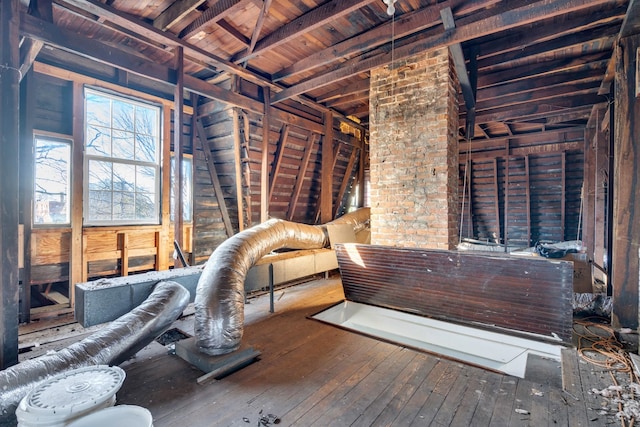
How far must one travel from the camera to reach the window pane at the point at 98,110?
3.65 metres

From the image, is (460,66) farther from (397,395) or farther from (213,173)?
(213,173)

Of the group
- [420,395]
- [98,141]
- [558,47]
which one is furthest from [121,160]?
[558,47]

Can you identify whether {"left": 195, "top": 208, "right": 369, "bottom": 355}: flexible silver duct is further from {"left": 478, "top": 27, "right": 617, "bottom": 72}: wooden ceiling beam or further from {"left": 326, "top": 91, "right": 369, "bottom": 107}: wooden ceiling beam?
{"left": 478, "top": 27, "right": 617, "bottom": 72}: wooden ceiling beam

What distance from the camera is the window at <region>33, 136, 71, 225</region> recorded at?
3.35m

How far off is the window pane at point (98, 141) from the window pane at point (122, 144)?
0.07m

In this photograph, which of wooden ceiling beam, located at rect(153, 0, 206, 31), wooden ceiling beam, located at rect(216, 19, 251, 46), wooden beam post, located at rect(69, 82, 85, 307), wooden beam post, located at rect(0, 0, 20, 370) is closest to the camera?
wooden beam post, located at rect(0, 0, 20, 370)

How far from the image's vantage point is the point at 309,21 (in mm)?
2863

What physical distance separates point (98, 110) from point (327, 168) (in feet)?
10.7

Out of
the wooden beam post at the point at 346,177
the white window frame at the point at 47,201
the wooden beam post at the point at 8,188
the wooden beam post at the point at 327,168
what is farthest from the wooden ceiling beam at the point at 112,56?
the wooden beam post at the point at 346,177

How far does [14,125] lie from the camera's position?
2.13 m

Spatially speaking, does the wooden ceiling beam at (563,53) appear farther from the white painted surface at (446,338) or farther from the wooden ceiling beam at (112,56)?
the wooden ceiling beam at (112,56)

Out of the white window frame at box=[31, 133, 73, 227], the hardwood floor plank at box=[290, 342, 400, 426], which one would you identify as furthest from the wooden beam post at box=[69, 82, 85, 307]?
the hardwood floor plank at box=[290, 342, 400, 426]

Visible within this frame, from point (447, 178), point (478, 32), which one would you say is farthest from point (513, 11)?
point (447, 178)

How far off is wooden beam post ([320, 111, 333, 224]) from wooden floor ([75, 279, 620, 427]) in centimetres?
306
